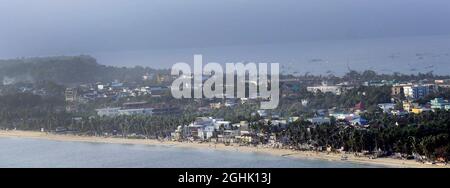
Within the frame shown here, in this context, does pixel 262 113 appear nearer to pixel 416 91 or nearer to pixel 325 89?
pixel 416 91

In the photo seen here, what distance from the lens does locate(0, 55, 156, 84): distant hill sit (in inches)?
1188

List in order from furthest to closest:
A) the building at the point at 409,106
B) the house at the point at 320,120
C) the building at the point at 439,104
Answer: the building at the point at 409,106
the building at the point at 439,104
the house at the point at 320,120

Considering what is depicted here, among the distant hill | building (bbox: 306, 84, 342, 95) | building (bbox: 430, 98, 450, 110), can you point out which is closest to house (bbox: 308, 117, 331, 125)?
building (bbox: 430, 98, 450, 110)

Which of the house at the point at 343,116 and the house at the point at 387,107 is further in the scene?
the house at the point at 387,107

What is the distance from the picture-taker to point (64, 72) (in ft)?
101

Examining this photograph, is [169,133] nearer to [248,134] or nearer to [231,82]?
[248,134]

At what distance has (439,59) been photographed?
33.4 metres

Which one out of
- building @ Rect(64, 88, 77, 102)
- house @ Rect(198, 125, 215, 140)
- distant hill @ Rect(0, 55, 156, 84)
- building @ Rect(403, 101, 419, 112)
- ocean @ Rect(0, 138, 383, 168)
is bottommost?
ocean @ Rect(0, 138, 383, 168)

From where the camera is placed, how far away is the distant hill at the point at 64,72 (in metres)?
30.2

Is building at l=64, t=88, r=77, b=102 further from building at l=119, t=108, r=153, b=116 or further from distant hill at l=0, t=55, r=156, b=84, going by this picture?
distant hill at l=0, t=55, r=156, b=84

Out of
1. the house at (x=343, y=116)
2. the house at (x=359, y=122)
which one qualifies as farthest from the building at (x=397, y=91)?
the house at (x=359, y=122)

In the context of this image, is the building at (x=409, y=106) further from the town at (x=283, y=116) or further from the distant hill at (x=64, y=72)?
the distant hill at (x=64, y=72)
